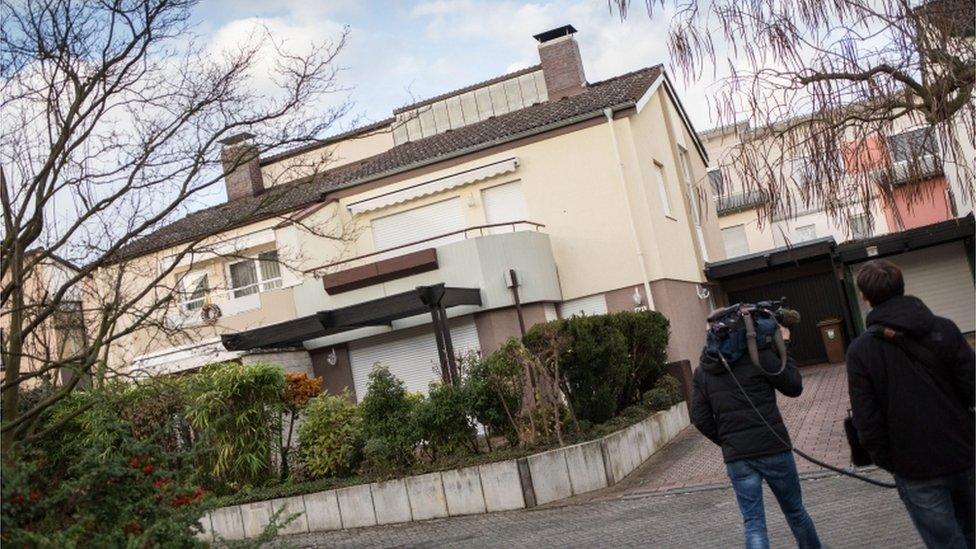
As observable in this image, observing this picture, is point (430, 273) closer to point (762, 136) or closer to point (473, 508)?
point (473, 508)

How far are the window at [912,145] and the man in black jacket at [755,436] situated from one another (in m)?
2.78

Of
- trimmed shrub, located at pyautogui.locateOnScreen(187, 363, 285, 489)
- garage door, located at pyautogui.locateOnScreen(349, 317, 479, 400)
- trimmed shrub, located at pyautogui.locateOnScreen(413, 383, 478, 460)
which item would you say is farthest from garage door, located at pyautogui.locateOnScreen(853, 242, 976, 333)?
trimmed shrub, located at pyautogui.locateOnScreen(187, 363, 285, 489)

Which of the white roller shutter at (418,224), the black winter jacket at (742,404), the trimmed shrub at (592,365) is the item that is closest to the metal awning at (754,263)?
the white roller shutter at (418,224)

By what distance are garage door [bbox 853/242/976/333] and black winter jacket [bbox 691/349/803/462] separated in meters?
24.2

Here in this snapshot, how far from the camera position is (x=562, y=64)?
27.4m

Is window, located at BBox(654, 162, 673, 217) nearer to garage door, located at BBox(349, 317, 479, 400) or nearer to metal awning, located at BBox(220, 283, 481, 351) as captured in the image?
metal awning, located at BBox(220, 283, 481, 351)

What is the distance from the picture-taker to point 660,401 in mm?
17609

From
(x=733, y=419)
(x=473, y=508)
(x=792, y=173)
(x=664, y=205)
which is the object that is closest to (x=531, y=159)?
(x=664, y=205)

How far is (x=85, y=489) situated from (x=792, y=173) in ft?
19.2

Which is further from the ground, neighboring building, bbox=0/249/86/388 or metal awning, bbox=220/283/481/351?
metal awning, bbox=220/283/481/351

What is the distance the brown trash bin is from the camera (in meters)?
27.4

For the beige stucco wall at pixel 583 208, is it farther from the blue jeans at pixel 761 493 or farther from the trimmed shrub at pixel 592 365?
the blue jeans at pixel 761 493

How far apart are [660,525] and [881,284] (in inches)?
222

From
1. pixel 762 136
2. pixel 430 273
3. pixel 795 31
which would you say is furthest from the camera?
pixel 430 273
